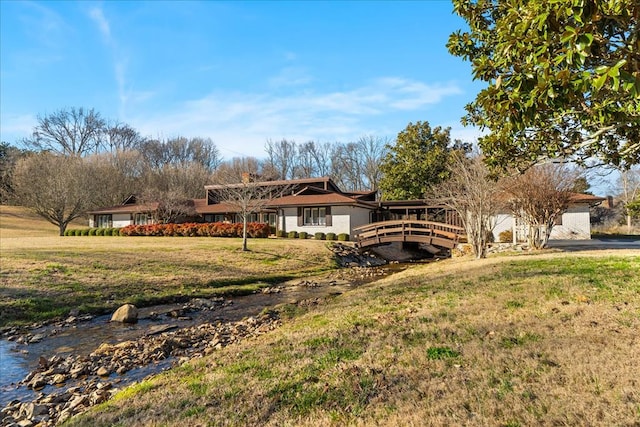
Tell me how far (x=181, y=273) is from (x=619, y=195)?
5433 cm

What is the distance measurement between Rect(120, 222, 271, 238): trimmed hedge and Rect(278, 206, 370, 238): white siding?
2417 millimetres

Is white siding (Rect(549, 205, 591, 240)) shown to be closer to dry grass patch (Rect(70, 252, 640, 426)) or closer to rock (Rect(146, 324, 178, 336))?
dry grass patch (Rect(70, 252, 640, 426))

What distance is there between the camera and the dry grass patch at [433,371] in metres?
3.46

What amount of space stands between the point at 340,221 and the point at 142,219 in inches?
813

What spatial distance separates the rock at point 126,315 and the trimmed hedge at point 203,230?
19776 millimetres

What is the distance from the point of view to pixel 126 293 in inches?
510

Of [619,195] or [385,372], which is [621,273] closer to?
[385,372]

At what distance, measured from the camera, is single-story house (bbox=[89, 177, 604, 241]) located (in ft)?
87.8

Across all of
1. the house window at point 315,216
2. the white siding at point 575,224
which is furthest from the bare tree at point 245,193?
the white siding at point 575,224

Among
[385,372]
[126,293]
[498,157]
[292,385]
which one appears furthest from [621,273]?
[126,293]

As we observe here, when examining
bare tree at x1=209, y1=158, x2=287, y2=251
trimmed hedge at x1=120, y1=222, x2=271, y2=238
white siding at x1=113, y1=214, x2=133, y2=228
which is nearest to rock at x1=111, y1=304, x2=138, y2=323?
bare tree at x1=209, y1=158, x2=287, y2=251

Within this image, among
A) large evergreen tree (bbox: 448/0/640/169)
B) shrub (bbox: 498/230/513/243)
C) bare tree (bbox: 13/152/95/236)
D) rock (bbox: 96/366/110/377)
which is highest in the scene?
bare tree (bbox: 13/152/95/236)

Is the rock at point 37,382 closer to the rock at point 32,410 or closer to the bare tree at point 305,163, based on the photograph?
the rock at point 32,410

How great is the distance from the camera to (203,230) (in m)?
31.5
